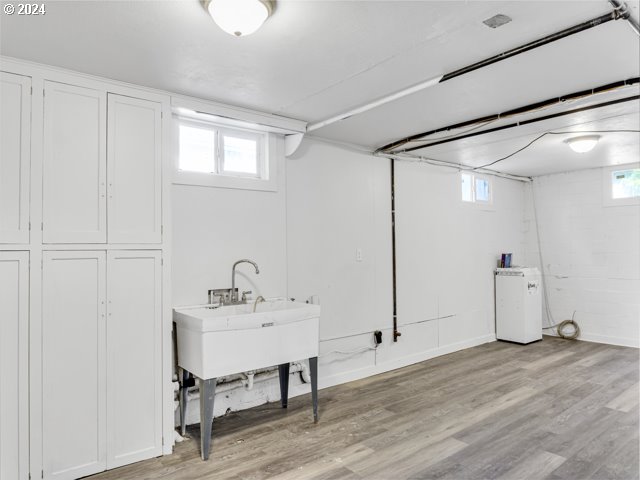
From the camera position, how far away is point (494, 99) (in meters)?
3.10

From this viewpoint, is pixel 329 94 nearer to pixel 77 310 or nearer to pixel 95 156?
pixel 95 156

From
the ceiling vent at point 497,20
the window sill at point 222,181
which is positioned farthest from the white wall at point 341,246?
the ceiling vent at point 497,20

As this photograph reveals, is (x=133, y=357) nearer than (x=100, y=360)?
No

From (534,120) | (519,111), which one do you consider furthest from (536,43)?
(534,120)

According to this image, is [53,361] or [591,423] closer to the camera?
[53,361]

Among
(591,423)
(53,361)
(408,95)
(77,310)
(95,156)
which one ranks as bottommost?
(591,423)

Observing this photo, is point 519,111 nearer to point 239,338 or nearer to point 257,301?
point 257,301

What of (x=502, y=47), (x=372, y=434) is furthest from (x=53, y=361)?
(x=502, y=47)

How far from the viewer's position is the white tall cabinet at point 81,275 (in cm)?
234

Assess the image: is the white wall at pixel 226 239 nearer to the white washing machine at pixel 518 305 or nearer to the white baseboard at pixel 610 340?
the white washing machine at pixel 518 305

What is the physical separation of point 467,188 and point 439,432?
3662 millimetres

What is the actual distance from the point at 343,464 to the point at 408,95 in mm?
2473

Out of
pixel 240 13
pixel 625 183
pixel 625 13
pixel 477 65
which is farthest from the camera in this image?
pixel 625 183

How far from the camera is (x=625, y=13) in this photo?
1928mm
